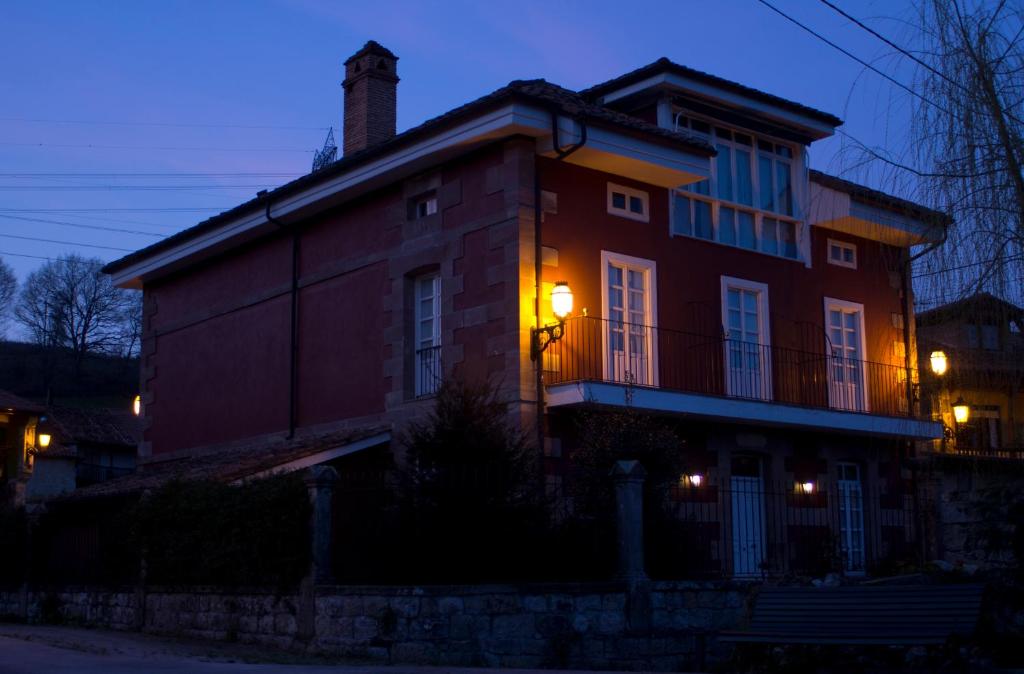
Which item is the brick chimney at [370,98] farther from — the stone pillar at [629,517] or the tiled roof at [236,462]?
the stone pillar at [629,517]

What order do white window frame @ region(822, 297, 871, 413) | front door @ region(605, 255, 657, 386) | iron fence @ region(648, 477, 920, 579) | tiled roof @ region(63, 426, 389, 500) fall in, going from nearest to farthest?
1. tiled roof @ region(63, 426, 389, 500)
2. front door @ region(605, 255, 657, 386)
3. iron fence @ region(648, 477, 920, 579)
4. white window frame @ region(822, 297, 871, 413)

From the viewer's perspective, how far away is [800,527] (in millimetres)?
18906

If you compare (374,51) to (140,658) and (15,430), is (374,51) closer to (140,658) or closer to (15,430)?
(140,658)

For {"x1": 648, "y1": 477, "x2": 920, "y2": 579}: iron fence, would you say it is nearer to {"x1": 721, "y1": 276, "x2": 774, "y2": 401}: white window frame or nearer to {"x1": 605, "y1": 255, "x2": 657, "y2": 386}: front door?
{"x1": 721, "y1": 276, "x2": 774, "y2": 401}: white window frame

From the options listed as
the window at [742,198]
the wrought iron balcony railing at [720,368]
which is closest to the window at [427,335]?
the wrought iron balcony railing at [720,368]

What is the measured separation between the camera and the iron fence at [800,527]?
17.6 m

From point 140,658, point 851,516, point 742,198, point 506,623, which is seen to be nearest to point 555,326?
point 506,623

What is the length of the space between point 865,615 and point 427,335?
890 centimetres

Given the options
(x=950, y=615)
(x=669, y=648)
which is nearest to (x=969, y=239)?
(x=950, y=615)

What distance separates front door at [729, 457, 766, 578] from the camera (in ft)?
59.6

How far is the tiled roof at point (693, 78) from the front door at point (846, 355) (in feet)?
10.8

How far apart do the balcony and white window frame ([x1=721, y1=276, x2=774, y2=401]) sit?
0.02 m

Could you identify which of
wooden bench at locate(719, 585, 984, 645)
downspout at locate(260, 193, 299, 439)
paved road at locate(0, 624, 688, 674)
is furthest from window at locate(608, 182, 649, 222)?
paved road at locate(0, 624, 688, 674)

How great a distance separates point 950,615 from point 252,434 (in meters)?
13.4
